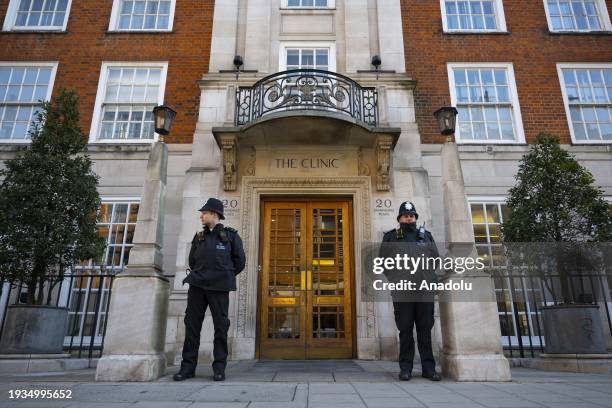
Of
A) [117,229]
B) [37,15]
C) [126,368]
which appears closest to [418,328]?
[126,368]

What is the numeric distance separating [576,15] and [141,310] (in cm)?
1377

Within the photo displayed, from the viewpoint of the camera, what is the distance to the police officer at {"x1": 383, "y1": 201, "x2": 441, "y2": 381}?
5086 millimetres

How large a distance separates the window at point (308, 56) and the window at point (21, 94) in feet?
20.8

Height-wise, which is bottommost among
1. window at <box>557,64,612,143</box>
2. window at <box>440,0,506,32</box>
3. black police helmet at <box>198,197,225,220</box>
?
black police helmet at <box>198,197,225,220</box>

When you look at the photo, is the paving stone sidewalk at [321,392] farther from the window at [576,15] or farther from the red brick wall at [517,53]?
the window at [576,15]

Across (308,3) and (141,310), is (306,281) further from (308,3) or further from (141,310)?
(308,3)

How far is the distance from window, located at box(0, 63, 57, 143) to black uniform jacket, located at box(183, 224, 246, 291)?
8281mm

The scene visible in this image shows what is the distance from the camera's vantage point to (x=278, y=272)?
830 cm

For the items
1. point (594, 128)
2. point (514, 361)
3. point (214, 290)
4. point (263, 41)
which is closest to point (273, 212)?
point (214, 290)

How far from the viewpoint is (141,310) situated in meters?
5.25

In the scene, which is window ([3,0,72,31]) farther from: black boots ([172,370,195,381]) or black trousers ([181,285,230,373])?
black boots ([172,370,195,381])

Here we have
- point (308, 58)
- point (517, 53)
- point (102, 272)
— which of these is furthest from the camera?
point (517, 53)

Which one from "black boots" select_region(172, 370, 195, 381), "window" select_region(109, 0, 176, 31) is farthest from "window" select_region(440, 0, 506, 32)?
"black boots" select_region(172, 370, 195, 381)

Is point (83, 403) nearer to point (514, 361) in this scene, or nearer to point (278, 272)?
point (278, 272)
